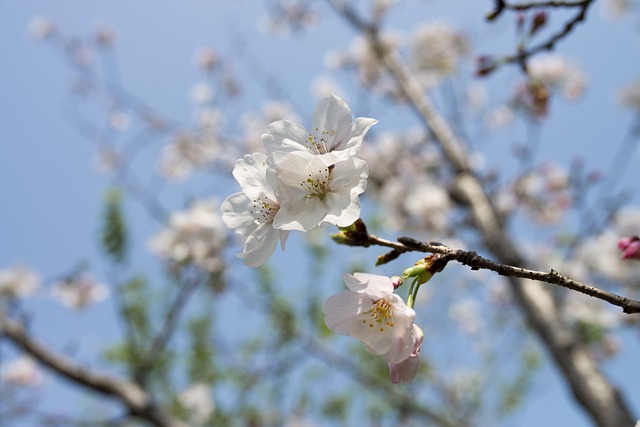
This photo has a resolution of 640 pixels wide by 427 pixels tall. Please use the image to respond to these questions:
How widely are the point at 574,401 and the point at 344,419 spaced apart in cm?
388

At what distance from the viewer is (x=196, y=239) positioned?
3705 millimetres

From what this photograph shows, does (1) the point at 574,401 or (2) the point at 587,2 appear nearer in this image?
(2) the point at 587,2

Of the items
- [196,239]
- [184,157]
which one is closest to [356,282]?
[196,239]

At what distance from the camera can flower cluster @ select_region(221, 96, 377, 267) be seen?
885mm

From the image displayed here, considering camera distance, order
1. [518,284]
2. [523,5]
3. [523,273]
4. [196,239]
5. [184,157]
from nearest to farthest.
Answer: [523,273], [523,5], [518,284], [196,239], [184,157]

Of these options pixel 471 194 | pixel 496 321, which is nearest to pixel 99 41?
pixel 471 194

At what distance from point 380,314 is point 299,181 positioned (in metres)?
0.31

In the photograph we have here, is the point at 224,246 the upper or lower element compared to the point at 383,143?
lower

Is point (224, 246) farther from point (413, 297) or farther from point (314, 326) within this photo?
point (413, 297)

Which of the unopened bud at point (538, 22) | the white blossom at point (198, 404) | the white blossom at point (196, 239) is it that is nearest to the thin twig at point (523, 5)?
the unopened bud at point (538, 22)

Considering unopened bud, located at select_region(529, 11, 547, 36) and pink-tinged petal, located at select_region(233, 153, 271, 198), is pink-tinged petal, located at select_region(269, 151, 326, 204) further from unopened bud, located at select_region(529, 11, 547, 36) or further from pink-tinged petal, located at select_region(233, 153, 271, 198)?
unopened bud, located at select_region(529, 11, 547, 36)

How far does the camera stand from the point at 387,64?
15.3ft

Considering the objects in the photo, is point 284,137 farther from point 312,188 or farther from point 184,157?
point 184,157

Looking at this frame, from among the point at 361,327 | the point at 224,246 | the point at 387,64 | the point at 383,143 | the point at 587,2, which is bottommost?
the point at 361,327
